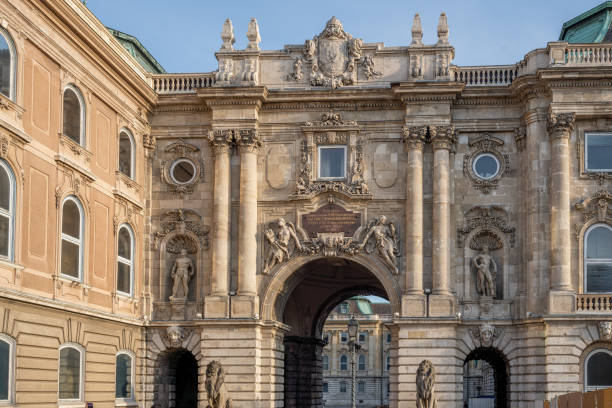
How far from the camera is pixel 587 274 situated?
39688 mm

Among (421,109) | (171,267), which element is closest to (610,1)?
(421,109)

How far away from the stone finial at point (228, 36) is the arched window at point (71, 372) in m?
13.8

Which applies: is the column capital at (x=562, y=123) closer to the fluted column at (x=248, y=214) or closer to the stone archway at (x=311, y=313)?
the stone archway at (x=311, y=313)

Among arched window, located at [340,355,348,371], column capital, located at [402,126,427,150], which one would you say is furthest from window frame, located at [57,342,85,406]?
arched window, located at [340,355,348,371]

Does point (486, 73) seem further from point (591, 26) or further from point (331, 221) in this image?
A: point (331, 221)

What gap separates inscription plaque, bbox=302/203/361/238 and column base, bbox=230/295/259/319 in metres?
3.43

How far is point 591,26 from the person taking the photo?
46250 mm

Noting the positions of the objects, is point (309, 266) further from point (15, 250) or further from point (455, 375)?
point (15, 250)

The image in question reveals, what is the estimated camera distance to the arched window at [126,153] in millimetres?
40438

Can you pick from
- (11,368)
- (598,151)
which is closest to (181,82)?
(598,151)

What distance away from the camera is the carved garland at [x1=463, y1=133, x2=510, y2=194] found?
4141 centimetres

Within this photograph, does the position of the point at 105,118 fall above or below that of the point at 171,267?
above

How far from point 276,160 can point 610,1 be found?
1549 centimetres

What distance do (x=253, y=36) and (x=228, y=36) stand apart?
0.99 m
